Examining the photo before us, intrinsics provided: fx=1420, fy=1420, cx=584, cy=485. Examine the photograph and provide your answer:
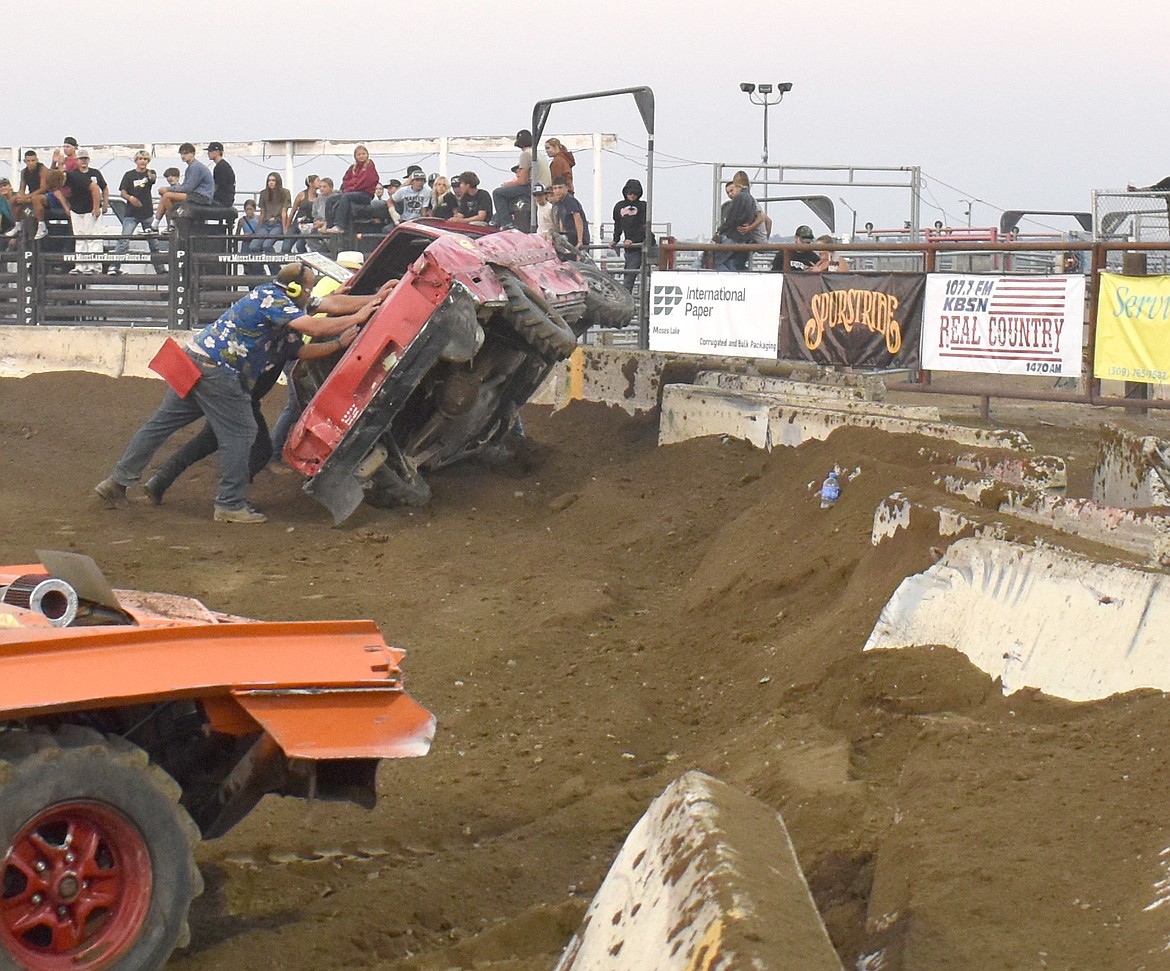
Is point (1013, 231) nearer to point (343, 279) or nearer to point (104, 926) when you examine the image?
point (343, 279)

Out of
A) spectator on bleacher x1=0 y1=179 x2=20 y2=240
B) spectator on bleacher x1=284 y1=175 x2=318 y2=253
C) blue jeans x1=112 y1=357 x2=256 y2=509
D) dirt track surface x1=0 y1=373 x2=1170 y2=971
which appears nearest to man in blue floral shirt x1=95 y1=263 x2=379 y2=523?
blue jeans x1=112 y1=357 x2=256 y2=509

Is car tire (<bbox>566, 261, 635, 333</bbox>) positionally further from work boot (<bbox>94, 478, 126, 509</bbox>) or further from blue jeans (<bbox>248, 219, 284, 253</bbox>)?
blue jeans (<bbox>248, 219, 284, 253</bbox>)

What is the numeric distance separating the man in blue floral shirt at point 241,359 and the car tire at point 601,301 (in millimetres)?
1658

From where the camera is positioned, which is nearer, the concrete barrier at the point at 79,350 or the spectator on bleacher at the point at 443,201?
the concrete barrier at the point at 79,350

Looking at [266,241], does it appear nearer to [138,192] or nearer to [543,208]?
[138,192]

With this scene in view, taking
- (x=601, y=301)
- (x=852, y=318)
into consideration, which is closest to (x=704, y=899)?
(x=601, y=301)

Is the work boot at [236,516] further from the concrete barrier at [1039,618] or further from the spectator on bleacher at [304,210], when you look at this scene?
the spectator on bleacher at [304,210]

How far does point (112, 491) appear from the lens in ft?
33.4

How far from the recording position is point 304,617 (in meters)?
7.67

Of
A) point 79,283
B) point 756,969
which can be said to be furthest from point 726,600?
point 79,283

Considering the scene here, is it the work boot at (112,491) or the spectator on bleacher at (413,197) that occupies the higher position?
the spectator on bleacher at (413,197)

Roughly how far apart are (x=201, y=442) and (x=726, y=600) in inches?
175

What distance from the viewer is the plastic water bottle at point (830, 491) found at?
8164mm

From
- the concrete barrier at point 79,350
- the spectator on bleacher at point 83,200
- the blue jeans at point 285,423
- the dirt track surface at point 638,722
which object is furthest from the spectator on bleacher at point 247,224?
the dirt track surface at point 638,722
